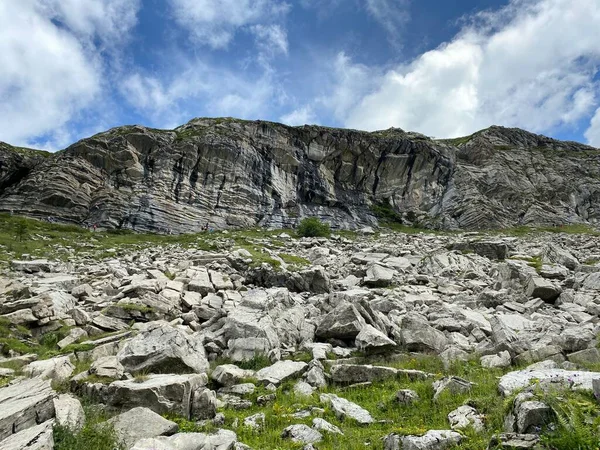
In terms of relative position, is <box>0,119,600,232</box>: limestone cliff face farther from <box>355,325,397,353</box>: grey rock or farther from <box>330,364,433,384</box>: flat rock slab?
<box>330,364,433,384</box>: flat rock slab

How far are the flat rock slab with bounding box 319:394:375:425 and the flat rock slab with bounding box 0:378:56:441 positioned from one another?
18.1 feet

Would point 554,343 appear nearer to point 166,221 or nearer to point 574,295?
point 574,295

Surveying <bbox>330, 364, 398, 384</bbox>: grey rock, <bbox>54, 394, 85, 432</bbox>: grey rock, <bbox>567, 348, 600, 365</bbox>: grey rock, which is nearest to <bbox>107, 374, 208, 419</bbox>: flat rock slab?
<bbox>54, 394, 85, 432</bbox>: grey rock

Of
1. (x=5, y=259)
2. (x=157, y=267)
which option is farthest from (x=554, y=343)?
(x=5, y=259)

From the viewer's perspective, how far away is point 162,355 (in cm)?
982

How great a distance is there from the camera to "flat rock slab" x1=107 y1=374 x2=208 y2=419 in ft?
25.4

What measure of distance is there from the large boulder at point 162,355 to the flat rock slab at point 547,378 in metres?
7.54

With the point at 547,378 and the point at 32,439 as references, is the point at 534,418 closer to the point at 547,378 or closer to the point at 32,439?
the point at 547,378

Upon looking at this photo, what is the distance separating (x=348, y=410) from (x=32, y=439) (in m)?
5.78

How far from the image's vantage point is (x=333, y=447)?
6.50 metres

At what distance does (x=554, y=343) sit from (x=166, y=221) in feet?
213

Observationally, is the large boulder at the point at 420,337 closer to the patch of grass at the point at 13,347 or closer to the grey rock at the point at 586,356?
the grey rock at the point at 586,356

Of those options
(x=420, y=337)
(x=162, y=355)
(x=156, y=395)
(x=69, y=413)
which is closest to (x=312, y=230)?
(x=420, y=337)

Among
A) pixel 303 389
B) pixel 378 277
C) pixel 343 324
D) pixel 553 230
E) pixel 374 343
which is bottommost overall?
pixel 303 389
